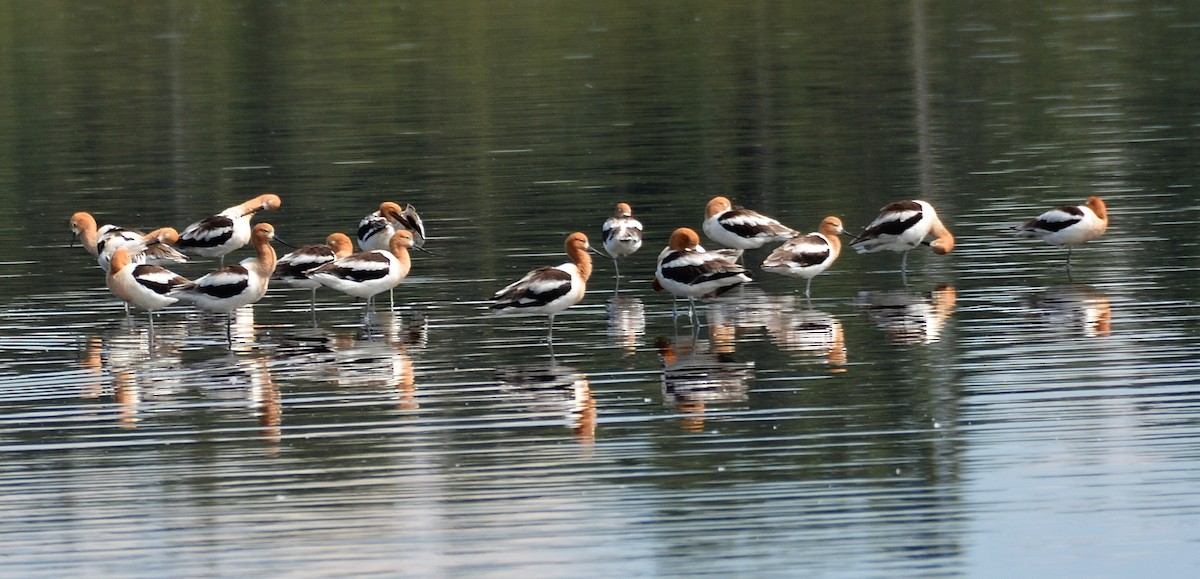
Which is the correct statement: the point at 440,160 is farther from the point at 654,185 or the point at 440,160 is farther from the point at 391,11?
the point at 391,11

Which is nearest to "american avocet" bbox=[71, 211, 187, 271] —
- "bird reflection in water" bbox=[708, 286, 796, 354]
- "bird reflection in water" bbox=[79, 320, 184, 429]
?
"bird reflection in water" bbox=[79, 320, 184, 429]

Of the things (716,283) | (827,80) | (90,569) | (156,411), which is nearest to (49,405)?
(156,411)

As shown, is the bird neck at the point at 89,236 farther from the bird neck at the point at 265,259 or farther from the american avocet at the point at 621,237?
the american avocet at the point at 621,237

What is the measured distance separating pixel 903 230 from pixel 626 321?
4213mm

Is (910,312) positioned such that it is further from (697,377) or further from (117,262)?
(117,262)

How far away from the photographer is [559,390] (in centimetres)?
1772

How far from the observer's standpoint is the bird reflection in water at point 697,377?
16.9m

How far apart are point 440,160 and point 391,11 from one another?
149 ft

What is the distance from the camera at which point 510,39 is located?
66.5 m

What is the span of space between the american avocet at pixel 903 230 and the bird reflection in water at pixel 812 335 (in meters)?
2.58

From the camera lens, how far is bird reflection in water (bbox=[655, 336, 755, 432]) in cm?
1689

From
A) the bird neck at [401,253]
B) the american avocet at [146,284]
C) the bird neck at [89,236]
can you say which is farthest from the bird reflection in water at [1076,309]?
the bird neck at [89,236]

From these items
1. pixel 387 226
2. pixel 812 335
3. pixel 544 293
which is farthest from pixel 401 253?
pixel 812 335

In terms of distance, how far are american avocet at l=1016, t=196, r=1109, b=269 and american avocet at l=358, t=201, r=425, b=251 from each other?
Answer: 26.3 ft
